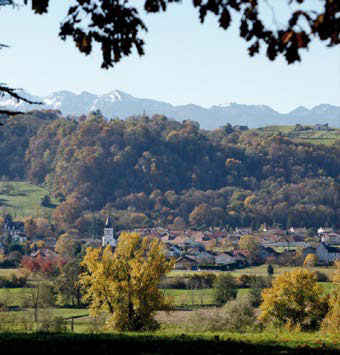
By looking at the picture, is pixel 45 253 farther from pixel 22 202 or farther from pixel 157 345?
pixel 157 345

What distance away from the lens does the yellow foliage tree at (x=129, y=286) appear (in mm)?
29172

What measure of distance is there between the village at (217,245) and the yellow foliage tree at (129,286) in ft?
207

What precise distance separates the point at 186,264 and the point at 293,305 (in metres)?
64.3

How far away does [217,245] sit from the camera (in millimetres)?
144750

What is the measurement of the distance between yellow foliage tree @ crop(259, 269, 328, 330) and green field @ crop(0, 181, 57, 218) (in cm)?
13001

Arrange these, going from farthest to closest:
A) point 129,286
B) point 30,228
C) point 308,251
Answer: point 30,228, point 308,251, point 129,286

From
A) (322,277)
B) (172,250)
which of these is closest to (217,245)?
(172,250)

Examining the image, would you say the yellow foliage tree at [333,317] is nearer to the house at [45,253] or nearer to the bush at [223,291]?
the bush at [223,291]

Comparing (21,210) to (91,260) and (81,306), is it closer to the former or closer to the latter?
(81,306)

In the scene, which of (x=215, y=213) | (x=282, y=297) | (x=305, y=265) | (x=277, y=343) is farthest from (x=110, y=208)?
(x=277, y=343)

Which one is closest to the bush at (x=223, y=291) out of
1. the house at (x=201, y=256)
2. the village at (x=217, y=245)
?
the village at (x=217, y=245)

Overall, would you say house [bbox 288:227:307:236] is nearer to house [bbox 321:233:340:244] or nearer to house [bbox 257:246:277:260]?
house [bbox 321:233:340:244]

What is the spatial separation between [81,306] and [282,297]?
2736cm

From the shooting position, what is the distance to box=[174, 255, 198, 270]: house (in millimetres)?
102250
